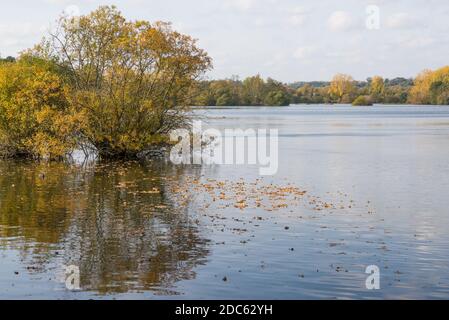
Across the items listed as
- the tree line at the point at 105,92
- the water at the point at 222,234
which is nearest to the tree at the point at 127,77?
the tree line at the point at 105,92

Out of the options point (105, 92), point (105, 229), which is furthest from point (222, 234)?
point (105, 92)

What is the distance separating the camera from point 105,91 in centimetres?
4388

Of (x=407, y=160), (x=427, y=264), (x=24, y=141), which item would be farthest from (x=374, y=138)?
(x=427, y=264)

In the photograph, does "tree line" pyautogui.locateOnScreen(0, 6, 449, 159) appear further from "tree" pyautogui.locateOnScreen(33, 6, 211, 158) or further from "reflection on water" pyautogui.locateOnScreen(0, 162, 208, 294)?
"reflection on water" pyautogui.locateOnScreen(0, 162, 208, 294)

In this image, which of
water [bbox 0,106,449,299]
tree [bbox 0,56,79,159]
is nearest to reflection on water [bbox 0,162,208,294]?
water [bbox 0,106,449,299]

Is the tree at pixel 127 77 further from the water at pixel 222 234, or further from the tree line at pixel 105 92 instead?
the water at pixel 222 234

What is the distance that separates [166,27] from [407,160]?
18.8m

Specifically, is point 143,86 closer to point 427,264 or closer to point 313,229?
point 313,229

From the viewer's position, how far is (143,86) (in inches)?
1743

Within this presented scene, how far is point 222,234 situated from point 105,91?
26.9 meters

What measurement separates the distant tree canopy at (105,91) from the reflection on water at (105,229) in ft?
32.5

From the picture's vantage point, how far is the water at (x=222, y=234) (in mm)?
13922

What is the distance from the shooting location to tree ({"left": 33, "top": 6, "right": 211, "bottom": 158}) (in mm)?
42781

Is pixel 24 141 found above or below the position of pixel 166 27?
below
